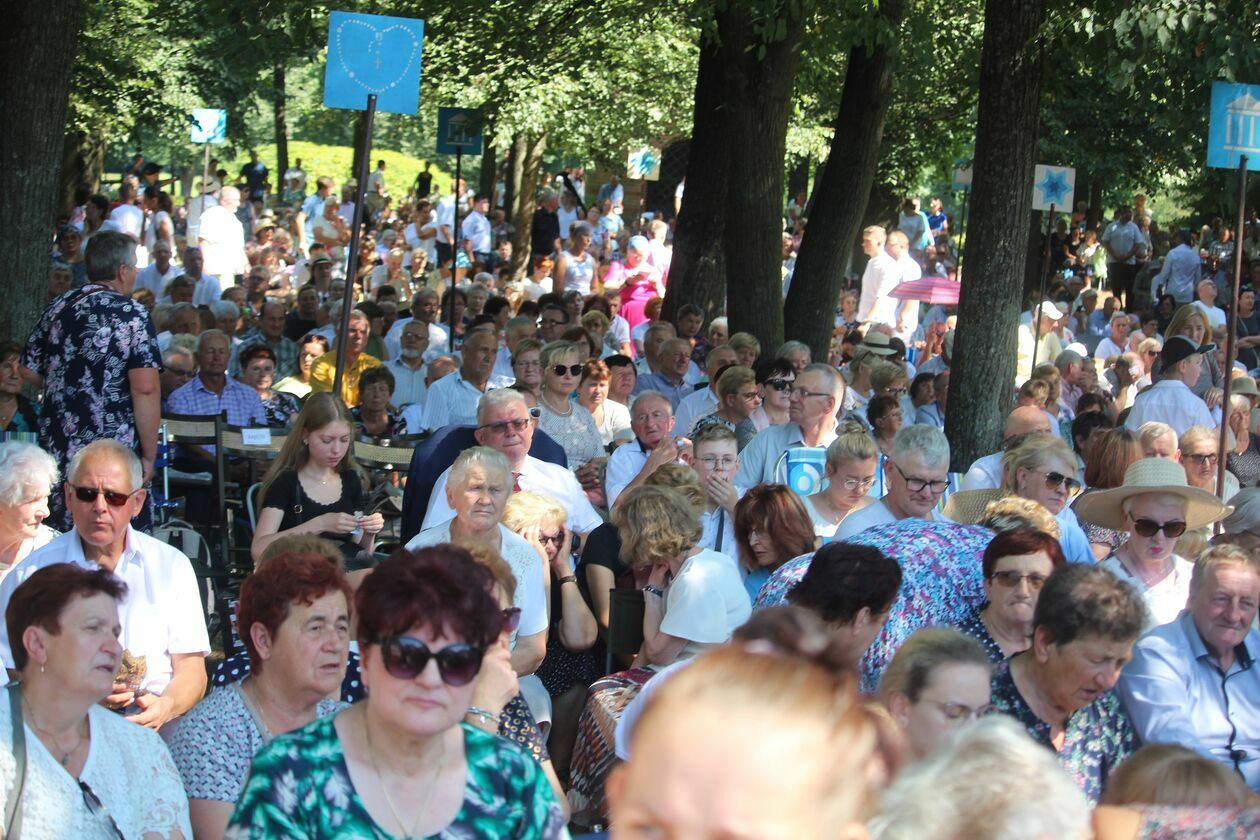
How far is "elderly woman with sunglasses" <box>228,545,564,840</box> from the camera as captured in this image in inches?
123

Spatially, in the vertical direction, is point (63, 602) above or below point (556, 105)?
below

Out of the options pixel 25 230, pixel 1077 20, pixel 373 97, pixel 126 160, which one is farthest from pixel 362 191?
pixel 126 160

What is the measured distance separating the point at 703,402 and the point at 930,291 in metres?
7.09

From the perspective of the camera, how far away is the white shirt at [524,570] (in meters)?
6.24

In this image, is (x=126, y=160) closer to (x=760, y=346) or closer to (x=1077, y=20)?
(x=760, y=346)

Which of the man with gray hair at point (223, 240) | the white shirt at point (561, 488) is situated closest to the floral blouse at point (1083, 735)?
the white shirt at point (561, 488)

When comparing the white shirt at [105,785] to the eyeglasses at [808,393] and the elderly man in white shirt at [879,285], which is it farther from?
the elderly man in white shirt at [879,285]

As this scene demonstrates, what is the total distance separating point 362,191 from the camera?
8.77 metres

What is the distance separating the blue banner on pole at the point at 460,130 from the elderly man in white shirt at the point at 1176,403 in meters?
7.24

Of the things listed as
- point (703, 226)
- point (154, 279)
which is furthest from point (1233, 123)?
point (154, 279)

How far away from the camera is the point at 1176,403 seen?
11.6 m

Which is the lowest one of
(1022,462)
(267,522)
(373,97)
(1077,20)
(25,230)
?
(267,522)

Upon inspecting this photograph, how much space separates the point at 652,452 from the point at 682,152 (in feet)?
87.1

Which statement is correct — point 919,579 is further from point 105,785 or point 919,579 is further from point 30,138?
point 30,138
